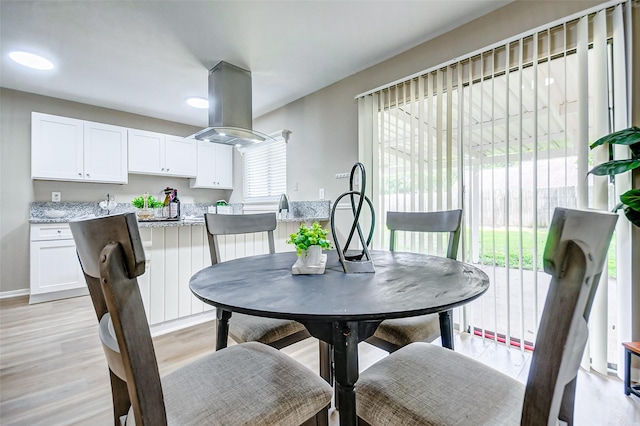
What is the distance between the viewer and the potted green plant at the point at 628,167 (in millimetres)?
1372

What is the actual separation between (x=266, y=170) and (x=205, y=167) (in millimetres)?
1096

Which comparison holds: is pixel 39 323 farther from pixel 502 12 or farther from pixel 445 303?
pixel 502 12

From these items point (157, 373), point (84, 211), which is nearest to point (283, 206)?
point (84, 211)

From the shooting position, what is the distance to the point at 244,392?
2.45 ft

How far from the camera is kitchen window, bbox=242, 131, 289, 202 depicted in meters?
4.02

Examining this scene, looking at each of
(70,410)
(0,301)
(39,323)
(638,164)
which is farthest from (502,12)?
(0,301)

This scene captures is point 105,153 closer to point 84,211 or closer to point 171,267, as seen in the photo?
point 84,211

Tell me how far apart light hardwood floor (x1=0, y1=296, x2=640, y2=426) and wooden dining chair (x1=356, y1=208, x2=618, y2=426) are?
0.28 feet

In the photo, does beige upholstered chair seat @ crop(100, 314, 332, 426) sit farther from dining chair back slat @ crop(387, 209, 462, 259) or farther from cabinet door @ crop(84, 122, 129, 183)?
A: cabinet door @ crop(84, 122, 129, 183)

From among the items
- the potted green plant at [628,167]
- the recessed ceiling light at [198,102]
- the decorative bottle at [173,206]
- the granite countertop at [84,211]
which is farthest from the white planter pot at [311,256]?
the recessed ceiling light at [198,102]

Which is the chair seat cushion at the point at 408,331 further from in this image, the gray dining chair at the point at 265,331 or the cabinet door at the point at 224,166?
the cabinet door at the point at 224,166

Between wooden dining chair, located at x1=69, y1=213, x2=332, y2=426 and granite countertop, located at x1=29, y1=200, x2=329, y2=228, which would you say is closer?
wooden dining chair, located at x1=69, y1=213, x2=332, y2=426

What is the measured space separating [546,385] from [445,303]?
0.26 meters

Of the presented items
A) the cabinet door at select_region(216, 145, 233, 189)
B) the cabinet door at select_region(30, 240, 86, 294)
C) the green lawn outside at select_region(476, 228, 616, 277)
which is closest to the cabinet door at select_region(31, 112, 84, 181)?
the cabinet door at select_region(30, 240, 86, 294)
